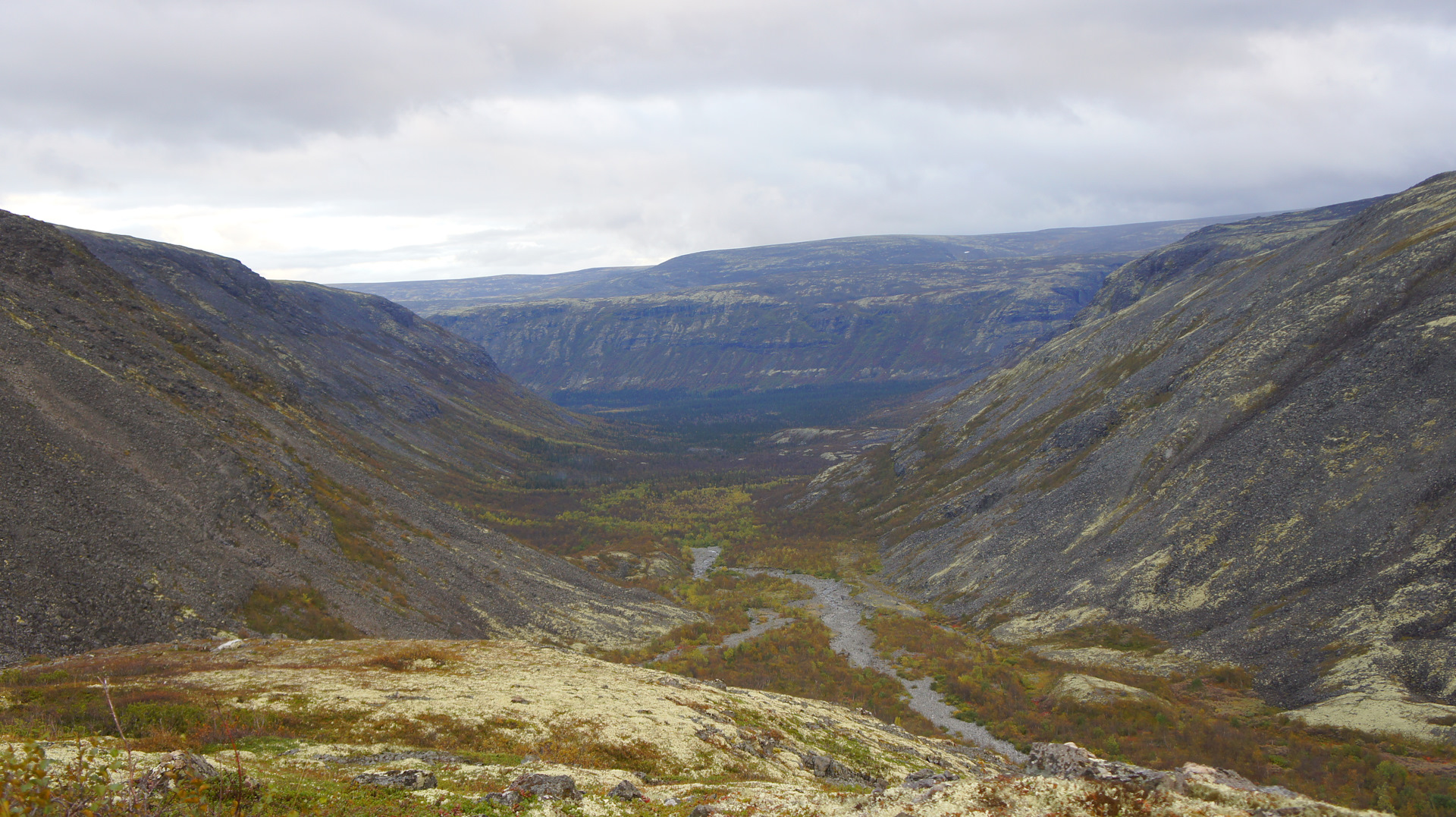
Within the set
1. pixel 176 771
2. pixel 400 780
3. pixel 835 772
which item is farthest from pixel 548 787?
pixel 835 772

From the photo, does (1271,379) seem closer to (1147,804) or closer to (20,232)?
(1147,804)

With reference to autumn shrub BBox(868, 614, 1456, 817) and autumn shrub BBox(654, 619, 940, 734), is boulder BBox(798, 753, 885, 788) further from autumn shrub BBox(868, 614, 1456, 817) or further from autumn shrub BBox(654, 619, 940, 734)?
autumn shrub BBox(868, 614, 1456, 817)

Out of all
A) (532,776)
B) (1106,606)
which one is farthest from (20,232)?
(1106,606)

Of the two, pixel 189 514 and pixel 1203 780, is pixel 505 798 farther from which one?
pixel 189 514

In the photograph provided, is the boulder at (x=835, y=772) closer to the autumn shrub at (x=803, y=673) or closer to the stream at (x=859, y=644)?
the stream at (x=859, y=644)

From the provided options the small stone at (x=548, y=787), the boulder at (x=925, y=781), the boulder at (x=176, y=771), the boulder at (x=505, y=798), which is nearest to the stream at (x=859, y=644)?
the boulder at (x=925, y=781)

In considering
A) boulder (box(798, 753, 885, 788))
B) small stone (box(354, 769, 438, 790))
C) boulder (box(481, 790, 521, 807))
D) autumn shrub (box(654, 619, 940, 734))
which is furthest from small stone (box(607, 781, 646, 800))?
autumn shrub (box(654, 619, 940, 734))
